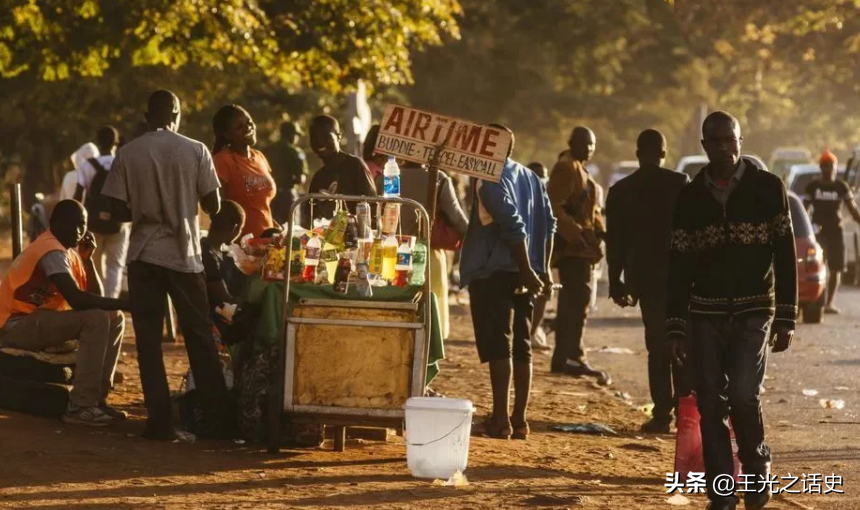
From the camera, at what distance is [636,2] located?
39094mm

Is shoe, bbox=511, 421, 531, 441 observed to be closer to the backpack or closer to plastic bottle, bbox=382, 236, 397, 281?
plastic bottle, bbox=382, 236, 397, 281

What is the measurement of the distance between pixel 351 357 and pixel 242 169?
2.37m

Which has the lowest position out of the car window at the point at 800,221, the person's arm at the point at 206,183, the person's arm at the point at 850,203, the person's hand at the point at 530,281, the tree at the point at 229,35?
the person's hand at the point at 530,281

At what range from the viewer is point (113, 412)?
10.6 meters

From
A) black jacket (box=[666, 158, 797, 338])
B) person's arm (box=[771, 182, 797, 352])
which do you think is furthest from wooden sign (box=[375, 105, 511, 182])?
person's arm (box=[771, 182, 797, 352])

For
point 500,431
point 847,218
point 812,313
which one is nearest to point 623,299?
point 500,431

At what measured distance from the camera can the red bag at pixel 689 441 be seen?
334 inches

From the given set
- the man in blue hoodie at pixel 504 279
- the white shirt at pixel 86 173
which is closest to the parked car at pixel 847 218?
the white shirt at pixel 86 173

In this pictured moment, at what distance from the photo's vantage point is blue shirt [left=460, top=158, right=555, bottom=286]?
1054 centimetres

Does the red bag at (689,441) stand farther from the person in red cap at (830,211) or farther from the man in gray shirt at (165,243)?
the person in red cap at (830,211)

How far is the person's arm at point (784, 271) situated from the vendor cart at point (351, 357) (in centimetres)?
209

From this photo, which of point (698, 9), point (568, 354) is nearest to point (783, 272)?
point (568, 354)

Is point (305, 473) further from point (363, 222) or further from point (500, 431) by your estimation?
point (500, 431)

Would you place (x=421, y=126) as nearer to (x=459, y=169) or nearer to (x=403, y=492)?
(x=459, y=169)
